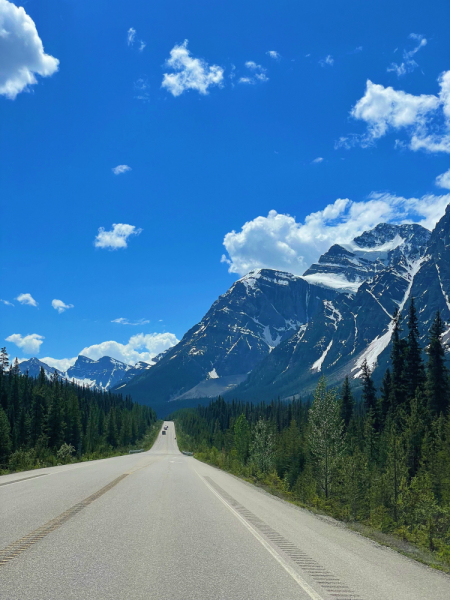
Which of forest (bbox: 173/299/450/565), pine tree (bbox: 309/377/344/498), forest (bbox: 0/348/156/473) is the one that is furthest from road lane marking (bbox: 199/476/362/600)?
forest (bbox: 0/348/156/473)

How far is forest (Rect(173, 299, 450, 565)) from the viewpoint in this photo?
19.2m

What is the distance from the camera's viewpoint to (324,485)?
27.4 meters

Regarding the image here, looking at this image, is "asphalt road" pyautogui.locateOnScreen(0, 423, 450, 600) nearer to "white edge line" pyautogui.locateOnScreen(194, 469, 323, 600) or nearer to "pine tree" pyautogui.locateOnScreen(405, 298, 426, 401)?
"white edge line" pyautogui.locateOnScreen(194, 469, 323, 600)

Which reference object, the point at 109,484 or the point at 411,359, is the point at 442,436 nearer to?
the point at 411,359

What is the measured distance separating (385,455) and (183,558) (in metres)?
44.4

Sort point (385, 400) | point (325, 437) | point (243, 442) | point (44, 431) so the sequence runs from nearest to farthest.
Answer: point (325, 437) → point (385, 400) → point (44, 431) → point (243, 442)

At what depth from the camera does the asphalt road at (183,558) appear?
6062 millimetres

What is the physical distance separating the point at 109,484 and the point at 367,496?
14904 millimetres

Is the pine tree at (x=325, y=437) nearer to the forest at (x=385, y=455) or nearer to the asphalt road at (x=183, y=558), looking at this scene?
the forest at (x=385, y=455)

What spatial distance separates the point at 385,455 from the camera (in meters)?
46.8

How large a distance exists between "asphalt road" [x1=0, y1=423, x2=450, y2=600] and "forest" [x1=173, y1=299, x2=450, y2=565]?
10.6ft

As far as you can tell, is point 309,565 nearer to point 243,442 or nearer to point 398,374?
point 398,374

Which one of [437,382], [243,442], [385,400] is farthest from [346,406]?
[437,382]

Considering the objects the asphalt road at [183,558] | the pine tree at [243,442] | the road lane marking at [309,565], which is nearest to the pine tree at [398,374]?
the pine tree at [243,442]
